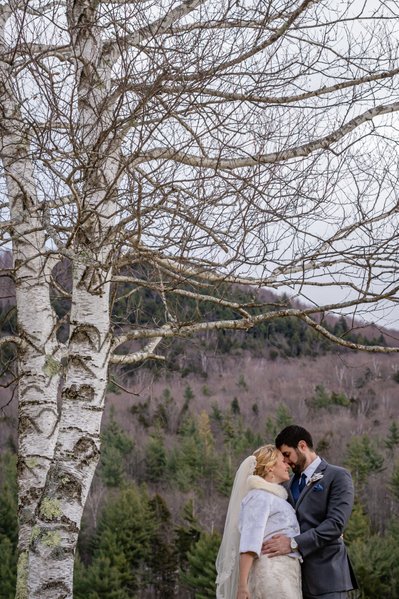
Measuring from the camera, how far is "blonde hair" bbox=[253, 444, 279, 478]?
422 cm

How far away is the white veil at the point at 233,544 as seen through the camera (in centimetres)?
431

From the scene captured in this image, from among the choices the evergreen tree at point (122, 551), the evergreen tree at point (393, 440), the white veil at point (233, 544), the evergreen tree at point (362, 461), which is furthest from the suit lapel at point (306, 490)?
the evergreen tree at point (393, 440)

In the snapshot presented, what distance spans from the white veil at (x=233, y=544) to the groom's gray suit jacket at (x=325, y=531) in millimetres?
314

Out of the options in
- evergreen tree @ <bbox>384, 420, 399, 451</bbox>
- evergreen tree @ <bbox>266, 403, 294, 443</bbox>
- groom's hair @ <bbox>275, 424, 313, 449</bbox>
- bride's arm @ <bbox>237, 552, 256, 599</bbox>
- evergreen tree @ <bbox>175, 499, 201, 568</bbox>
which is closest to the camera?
bride's arm @ <bbox>237, 552, 256, 599</bbox>

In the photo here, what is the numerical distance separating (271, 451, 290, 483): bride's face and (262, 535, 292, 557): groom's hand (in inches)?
11.4

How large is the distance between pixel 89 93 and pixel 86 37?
0.34 metres

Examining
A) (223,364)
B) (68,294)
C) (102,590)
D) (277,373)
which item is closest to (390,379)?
(277,373)

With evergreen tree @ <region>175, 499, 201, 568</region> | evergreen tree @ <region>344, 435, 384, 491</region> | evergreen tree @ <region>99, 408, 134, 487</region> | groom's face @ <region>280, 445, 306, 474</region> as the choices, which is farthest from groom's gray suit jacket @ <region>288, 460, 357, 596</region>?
evergreen tree @ <region>99, 408, 134, 487</region>

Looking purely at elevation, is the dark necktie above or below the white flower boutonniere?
below

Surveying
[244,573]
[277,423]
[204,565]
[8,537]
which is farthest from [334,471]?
[277,423]

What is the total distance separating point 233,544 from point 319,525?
21.5 inches

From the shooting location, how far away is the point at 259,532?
13.2ft

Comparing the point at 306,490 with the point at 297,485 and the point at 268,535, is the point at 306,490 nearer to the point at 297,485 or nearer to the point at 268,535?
the point at 297,485

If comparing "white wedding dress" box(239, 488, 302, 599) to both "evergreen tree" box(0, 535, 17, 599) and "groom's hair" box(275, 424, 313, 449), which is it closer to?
"groom's hair" box(275, 424, 313, 449)
